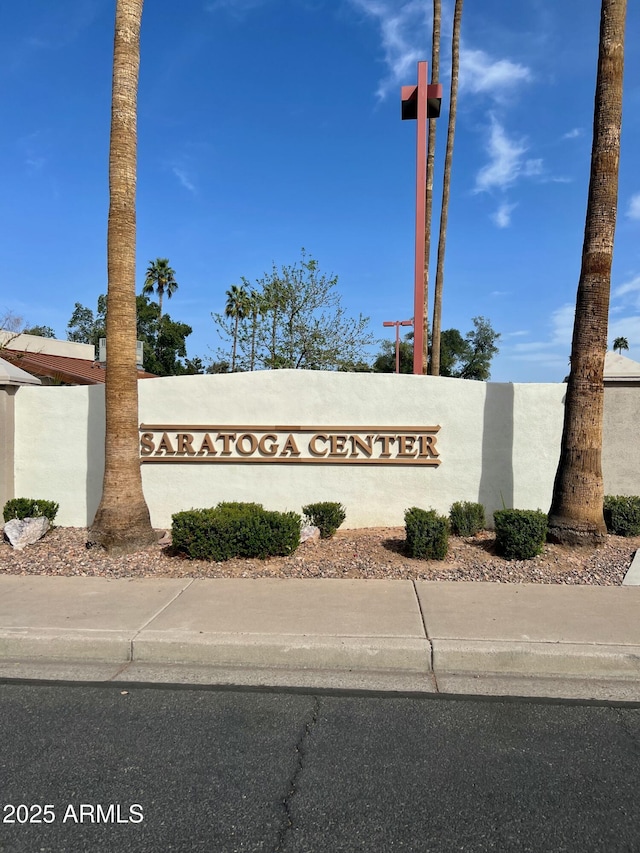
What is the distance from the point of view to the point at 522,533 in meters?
6.58

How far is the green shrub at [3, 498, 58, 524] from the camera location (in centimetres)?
799

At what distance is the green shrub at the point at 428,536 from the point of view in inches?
262

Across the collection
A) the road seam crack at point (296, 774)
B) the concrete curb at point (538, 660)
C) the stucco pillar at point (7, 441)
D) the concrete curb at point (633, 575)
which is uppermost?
the stucco pillar at point (7, 441)

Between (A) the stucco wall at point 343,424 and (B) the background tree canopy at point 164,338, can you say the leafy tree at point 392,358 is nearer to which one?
(B) the background tree canopy at point 164,338

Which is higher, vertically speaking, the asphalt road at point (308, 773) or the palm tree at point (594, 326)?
the palm tree at point (594, 326)

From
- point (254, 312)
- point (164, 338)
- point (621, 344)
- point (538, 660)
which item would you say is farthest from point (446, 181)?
point (621, 344)

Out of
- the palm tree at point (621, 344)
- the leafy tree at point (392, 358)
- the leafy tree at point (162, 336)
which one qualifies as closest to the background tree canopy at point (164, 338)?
the leafy tree at point (162, 336)

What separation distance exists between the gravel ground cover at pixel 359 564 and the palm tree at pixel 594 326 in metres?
0.42

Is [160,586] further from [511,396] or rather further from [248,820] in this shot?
[511,396]

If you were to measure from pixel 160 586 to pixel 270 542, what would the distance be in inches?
53.1

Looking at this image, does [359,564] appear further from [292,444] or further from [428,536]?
[292,444]

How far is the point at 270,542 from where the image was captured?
674 cm

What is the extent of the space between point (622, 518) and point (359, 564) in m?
3.60

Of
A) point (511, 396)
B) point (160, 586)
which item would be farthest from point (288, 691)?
point (511, 396)
